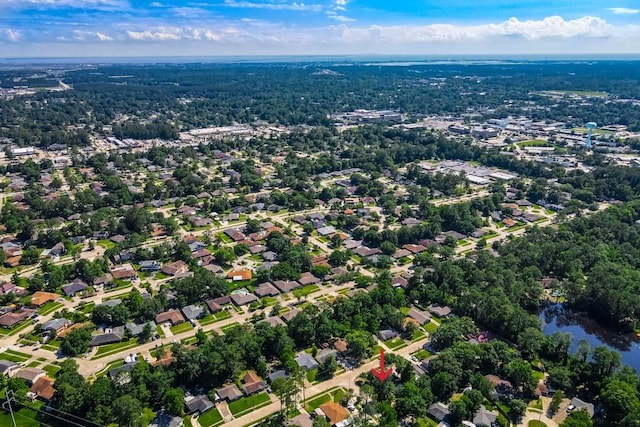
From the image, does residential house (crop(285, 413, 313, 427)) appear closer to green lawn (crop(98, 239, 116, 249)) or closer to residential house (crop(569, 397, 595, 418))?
residential house (crop(569, 397, 595, 418))

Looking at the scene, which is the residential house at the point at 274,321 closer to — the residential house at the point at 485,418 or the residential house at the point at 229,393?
the residential house at the point at 229,393

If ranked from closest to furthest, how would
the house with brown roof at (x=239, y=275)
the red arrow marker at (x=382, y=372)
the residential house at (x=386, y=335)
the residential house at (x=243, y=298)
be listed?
the red arrow marker at (x=382, y=372) < the residential house at (x=386, y=335) < the residential house at (x=243, y=298) < the house with brown roof at (x=239, y=275)

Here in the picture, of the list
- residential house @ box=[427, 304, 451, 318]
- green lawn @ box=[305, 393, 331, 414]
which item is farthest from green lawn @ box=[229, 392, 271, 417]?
residential house @ box=[427, 304, 451, 318]

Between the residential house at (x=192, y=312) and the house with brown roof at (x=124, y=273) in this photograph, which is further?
the house with brown roof at (x=124, y=273)

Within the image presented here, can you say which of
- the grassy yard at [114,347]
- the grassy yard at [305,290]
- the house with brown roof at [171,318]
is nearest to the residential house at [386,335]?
the grassy yard at [305,290]

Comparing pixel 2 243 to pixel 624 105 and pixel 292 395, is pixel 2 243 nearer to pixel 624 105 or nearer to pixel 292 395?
pixel 292 395

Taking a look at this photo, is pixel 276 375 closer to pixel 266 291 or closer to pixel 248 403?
pixel 248 403

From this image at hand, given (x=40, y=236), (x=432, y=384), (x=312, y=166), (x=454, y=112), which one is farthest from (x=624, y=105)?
(x=40, y=236)
